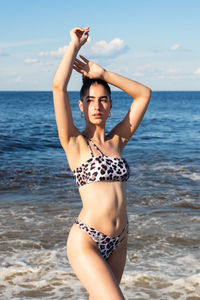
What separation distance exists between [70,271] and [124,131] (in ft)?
10.1

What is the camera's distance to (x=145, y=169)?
14422 mm

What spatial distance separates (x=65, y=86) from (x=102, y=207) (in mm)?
1089

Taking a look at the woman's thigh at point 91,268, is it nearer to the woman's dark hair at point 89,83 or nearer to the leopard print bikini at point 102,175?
the leopard print bikini at point 102,175

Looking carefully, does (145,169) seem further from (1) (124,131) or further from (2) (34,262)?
(1) (124,131)

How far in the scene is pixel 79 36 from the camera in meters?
3.66

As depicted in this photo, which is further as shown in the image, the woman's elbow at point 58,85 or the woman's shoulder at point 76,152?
the woman's shoulder at point 76,152

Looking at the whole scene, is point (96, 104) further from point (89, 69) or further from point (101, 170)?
point (101, 170)

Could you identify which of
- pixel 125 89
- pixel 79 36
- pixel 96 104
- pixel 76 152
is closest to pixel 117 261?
pixel 76 152

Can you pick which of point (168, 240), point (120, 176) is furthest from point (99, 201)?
point (168, 240)

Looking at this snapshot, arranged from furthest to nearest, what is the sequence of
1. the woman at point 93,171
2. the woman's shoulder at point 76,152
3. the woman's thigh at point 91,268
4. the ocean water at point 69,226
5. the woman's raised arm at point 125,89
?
the ocean water at point 69,226, the woman's raised arm at point 125,89, the woman's shoulder at point 76,152, the woman at point 93,171, the woman's thigh at point 91,268

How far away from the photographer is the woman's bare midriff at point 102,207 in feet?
11.3

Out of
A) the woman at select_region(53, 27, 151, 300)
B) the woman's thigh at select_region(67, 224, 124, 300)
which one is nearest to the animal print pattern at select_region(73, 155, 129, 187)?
the woman at select_region(53, 27, 151, 300)

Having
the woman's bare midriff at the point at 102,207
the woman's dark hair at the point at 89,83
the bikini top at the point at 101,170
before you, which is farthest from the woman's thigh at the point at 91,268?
the woman's dark hair at the point at 89,83

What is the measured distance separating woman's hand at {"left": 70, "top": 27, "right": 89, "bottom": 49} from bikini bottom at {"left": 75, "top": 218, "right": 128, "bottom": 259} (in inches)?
61.9
